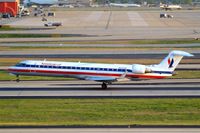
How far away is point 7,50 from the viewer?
8681 cm

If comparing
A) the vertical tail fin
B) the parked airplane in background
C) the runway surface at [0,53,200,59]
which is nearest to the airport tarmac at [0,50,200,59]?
the runway surface at [0,53,200,59]

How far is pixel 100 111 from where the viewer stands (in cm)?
4066

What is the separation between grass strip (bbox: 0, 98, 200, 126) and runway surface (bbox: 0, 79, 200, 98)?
10.4 ft

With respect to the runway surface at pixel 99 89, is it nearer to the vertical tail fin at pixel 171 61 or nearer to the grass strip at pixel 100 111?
the vertical tail fin at pixel 171 61

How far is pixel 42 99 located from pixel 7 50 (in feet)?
139

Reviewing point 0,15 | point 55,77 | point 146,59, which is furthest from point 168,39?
point 0,15

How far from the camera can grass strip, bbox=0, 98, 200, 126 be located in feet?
122

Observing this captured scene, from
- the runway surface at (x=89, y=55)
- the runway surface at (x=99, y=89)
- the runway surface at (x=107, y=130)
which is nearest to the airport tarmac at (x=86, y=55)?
the runway surface at (x=89, y=55)

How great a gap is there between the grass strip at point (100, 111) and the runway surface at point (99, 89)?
3.17m

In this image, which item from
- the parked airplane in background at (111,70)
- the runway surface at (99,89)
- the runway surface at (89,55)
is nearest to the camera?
the runway surface at (99,89)

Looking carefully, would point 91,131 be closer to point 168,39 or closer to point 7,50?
point 7,50

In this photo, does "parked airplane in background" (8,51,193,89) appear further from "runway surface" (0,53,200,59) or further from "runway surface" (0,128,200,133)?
"runway surface" (0,53,200,59)

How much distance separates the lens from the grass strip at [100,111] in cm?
3719

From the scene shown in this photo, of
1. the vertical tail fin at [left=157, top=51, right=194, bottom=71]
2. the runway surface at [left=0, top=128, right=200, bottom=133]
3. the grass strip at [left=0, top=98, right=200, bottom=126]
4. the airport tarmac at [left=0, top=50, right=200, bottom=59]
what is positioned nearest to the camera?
the runway surface at [left=0, top=128, right=200, bottom=133]
